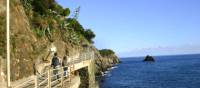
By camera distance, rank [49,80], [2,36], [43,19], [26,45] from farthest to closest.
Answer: [43,19]
[26,45]
[2,36]
[49,80]

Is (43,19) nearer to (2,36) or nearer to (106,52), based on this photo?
(2,36)

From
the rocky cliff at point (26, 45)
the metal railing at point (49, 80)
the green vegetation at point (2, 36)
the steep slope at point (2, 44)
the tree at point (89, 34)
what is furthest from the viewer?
the tree at point (89, 34)

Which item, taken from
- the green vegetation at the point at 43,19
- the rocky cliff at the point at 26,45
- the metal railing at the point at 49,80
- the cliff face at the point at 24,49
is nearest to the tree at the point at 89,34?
the green vegetation at the point at 43,19

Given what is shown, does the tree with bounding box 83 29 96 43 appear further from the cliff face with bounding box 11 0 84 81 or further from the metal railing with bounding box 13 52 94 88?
the metal railing with bounding box 13 52 94 88

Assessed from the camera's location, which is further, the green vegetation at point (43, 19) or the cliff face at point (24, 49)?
the green vegetation at point (43, 19)

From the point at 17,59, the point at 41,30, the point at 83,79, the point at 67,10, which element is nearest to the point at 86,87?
the point at 83,79

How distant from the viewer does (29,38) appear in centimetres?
3544

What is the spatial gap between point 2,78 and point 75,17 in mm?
54958

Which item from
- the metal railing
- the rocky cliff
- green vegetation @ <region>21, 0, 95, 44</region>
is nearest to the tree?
green vegetation @ <region>21, 0, 95, 44</region>

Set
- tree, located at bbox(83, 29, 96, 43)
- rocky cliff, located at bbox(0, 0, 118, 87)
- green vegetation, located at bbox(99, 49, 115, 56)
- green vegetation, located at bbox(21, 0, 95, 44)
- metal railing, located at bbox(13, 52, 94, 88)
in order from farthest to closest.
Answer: green vegetation, located at bbox(99, 49, 115, 56)
tree, located at bbox(83, 29, 96, 43)
green vegetation, located at bbox(21, 0, 95, 44)
rocky cliff, located at bbox(0, 0, 118, 87)
metal railing, located at bbox(13, 52, 94, 88)

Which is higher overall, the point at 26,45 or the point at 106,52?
the point at 106,52

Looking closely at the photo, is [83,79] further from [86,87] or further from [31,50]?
[31,50]

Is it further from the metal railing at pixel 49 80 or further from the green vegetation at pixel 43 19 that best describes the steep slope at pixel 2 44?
the green vegetation at pixel 43 19

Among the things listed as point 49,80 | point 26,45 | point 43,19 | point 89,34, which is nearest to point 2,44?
point 26,45
